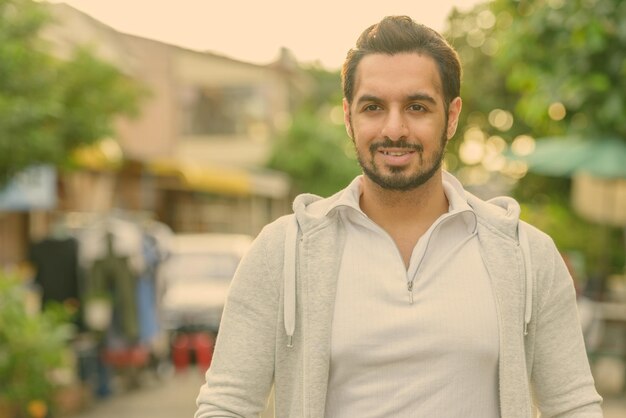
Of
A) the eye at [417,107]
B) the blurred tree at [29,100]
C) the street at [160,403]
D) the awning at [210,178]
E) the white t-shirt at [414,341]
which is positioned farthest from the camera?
the awning at [210,178]

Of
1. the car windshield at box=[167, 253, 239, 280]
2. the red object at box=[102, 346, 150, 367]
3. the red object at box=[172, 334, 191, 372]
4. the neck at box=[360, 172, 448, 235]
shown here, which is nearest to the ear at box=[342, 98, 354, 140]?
the neck at box=[360, 172, 448, 235]

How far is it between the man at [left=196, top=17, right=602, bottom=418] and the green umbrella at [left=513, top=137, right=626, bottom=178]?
27.0 feet

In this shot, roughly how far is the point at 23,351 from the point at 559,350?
696 cm

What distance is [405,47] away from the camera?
2586 millimetres

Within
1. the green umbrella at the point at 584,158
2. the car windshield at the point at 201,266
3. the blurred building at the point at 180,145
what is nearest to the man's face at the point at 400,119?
the blurred building at the point at 180,145

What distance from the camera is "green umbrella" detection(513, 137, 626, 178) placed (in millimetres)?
10617

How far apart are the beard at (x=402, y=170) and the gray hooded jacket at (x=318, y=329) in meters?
0.16

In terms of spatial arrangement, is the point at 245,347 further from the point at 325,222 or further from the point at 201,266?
the point at 201,266

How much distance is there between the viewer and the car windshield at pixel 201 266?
50.6 ft

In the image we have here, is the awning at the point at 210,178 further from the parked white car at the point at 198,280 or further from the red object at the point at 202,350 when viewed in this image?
the red object at the point at 202,350

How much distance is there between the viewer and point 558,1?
7492 millimetres

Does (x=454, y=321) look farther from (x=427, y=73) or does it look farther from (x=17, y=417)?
(x=17, y=417)

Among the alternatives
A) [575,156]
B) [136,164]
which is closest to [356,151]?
[575,156]

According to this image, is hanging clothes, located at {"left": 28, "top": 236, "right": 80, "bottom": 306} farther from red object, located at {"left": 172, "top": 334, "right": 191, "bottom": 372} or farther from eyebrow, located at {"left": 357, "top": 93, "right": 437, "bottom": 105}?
eyebrow, located at {"left": 357, "top": 93, "right": 437, "bottom": 105}
